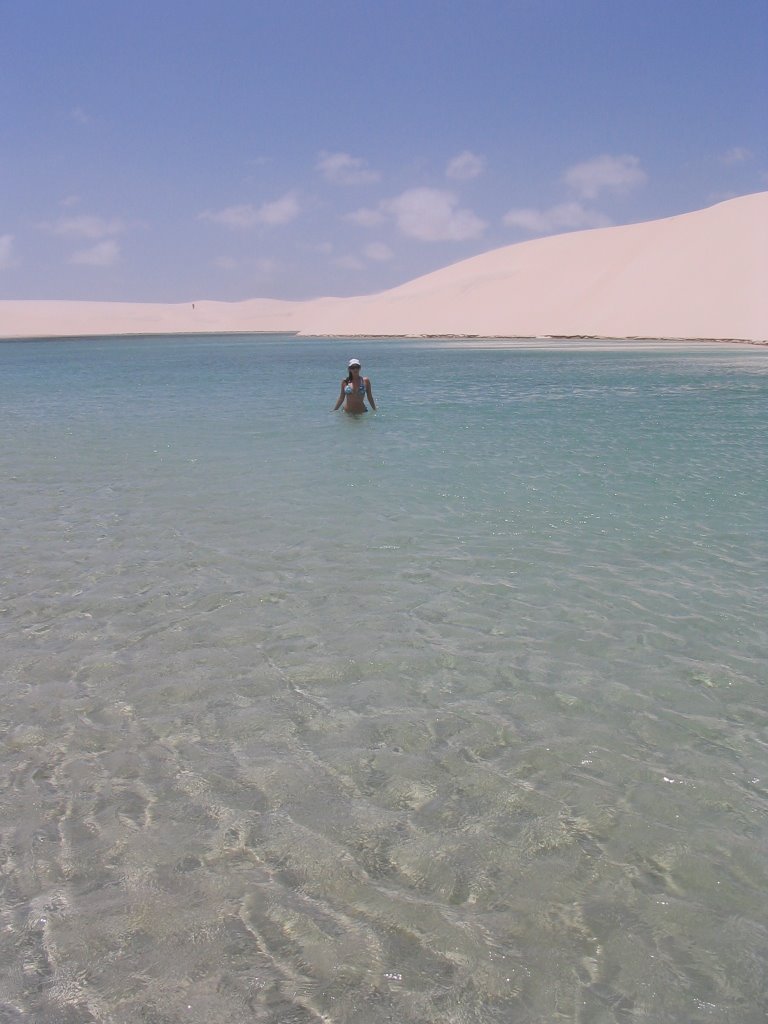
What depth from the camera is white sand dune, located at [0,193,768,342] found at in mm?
60969

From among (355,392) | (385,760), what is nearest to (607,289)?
(355,392)

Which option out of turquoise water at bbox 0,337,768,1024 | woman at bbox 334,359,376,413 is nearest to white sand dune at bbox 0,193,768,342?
woman at bbox 334,359,376,413

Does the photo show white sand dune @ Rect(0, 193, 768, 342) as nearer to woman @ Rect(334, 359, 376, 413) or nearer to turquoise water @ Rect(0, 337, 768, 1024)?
woman @ Rect(334, 359, 376, 413)

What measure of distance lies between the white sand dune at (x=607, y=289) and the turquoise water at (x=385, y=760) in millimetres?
52821

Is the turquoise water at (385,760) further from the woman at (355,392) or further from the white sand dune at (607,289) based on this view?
the white sand dune at (607,289)

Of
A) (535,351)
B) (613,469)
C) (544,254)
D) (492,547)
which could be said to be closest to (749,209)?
(544,254)

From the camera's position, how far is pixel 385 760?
371cm

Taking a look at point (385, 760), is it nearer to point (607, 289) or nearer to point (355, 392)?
point (355, 392)

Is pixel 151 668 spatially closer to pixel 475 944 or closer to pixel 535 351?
pixel 475 944

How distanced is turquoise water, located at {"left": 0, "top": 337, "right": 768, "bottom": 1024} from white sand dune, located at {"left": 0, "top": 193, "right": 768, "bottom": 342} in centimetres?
5282

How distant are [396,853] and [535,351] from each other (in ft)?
161

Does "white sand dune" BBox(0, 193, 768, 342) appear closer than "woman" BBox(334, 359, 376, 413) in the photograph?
No

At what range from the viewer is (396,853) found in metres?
3.04

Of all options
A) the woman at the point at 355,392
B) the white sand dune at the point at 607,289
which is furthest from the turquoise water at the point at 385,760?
the white sand dune at the point at 607,289
